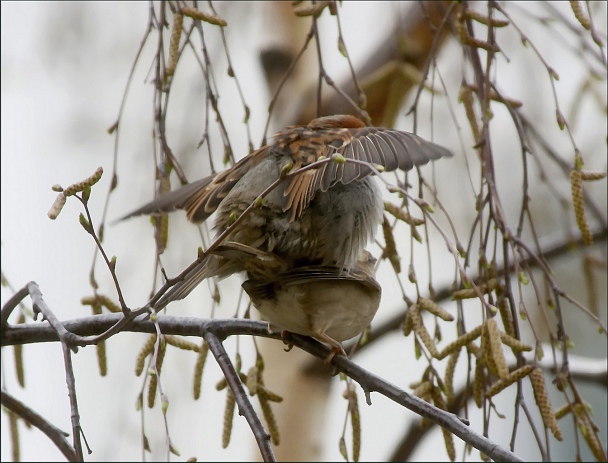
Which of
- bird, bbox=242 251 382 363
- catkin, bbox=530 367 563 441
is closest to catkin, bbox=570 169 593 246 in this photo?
catkin, bbox=530 367 563 441

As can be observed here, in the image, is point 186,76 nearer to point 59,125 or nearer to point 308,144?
point 59,125

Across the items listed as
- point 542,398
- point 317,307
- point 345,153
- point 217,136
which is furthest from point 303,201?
point 217,136

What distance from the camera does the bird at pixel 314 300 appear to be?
207 centimetres

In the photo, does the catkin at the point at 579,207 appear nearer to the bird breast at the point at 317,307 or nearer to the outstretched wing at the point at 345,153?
the outstretched wing at the point at 345,153

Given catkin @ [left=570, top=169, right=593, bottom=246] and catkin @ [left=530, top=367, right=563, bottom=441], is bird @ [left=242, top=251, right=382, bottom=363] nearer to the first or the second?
catkin @ [left=530, top=367, right=563, bottom=441]

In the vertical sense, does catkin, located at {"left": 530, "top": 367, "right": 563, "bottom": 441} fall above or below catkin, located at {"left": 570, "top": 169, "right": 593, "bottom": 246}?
below

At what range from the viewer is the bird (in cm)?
207

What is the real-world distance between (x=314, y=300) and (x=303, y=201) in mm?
260

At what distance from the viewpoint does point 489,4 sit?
7.92 feet

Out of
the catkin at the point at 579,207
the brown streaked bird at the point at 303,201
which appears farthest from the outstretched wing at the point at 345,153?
the catkin at the point at 579,207

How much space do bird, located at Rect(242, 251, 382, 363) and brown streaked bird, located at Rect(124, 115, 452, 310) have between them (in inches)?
2.0

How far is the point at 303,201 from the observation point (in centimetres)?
200

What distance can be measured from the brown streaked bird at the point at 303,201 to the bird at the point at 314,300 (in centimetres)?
5

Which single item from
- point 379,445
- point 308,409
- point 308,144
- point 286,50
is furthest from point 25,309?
point 379,445
